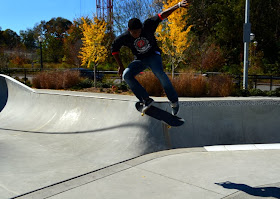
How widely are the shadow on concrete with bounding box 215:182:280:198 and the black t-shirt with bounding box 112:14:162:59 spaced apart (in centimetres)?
260

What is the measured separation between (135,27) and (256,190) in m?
3.28

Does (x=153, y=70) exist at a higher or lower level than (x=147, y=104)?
higher

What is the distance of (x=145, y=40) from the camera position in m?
5.09

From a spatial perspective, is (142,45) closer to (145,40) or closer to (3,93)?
(145,40)

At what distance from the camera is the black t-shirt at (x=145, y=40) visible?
5027 millimetres

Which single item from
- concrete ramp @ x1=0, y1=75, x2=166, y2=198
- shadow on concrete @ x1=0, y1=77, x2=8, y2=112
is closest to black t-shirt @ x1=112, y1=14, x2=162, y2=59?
concrete ramp @ x1=0, y1=75, x2=166, y2=198

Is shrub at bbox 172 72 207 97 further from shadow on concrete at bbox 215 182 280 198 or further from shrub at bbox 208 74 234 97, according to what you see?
shadow on concrete at bbox 215 182 280 198

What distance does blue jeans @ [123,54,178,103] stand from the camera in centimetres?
519

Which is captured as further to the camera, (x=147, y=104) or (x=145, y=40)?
(x=147, y=104)

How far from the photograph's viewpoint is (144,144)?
7020 millimetres

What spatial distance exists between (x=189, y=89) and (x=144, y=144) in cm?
470

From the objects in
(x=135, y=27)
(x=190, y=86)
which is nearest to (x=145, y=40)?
(x=135, y=27)

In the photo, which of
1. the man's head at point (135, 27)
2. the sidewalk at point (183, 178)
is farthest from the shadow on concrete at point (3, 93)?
the man's head at point (135, 27)

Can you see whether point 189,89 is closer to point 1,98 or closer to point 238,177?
point 238,177
